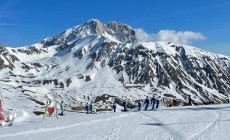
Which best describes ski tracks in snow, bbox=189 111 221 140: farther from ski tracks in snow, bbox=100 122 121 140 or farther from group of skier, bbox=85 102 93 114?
group of skier, bbox=85 102 93 114

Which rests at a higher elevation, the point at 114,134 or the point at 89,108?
the point at 89,108

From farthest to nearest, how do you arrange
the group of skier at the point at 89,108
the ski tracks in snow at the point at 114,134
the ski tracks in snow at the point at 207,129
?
the group of skier at the point at 89,108 → the ski tracks in snow at the point at 114,134 → the ski tracks in snow at the point at 207,129

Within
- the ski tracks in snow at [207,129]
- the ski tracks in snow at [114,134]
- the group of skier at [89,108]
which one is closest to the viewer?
the ski tracks in snow at [207,129]

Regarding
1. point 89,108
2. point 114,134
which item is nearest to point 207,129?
point 114,134

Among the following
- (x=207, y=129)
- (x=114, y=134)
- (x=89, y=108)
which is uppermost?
(x=89, y=108)

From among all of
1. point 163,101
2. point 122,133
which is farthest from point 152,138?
point 163,101

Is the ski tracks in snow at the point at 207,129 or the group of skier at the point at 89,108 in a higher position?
the group of skier at the point at 89,108

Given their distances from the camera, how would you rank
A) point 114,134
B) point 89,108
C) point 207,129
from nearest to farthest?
point 114,134 < point 207,129 < point 89,108

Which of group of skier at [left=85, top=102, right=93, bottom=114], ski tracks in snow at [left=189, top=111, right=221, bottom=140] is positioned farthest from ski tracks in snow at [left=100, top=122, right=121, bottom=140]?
group of skier at [left=85, top=102, right=93, bottom=114]

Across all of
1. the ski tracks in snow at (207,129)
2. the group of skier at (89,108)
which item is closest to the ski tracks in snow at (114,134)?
the ski tracks in snow at (207,129)

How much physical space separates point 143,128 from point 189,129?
3654 mm

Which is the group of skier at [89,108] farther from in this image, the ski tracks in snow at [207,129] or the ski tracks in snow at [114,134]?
the ski tracks in snow at [114,134]

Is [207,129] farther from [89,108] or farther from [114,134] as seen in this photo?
[89,108]

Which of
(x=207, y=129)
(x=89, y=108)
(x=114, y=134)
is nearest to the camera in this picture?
(x=114, y=134)
